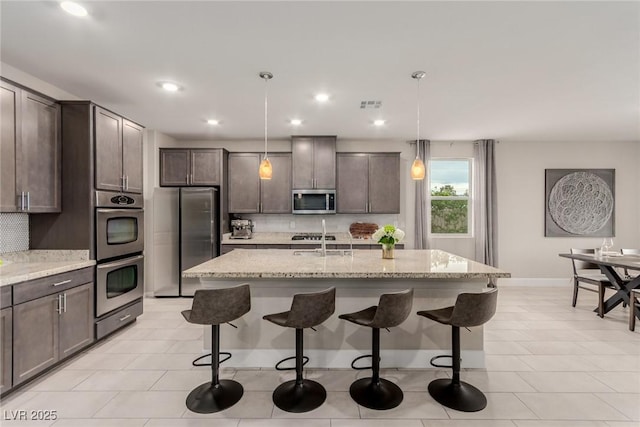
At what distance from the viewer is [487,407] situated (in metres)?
2.13

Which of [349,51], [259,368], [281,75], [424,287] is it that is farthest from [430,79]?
[259,368]

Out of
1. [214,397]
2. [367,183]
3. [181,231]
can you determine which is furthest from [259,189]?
[214,397]

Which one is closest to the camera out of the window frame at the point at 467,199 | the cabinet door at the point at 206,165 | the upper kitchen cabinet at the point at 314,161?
the cabinet door at the point at 206,165

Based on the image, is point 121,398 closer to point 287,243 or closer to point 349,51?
point 287,243

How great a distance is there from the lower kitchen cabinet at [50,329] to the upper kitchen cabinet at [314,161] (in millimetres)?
3175

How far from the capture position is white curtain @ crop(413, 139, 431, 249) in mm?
5289

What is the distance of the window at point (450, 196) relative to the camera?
5566 mm

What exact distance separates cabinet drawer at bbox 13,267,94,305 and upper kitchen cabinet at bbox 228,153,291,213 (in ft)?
8.17

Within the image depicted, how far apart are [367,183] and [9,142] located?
14.1ft

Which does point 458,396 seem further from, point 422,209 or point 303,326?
point 422,209

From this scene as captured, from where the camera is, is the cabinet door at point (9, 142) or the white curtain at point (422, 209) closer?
the cabinet door at point (9, 142)

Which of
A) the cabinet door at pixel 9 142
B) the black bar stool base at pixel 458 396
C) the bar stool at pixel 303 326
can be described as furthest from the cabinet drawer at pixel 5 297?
the black bar stool base at pixel 458 396

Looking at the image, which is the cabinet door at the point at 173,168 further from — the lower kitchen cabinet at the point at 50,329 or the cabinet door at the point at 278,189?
the lower kitchen cabinet at the point at 50,329

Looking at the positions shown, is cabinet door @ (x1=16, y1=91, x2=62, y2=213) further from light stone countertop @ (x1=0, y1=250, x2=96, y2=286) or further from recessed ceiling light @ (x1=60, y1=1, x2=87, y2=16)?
recessed ceiling light @ (x1=60, y1=1, x2=87, y2=16)
